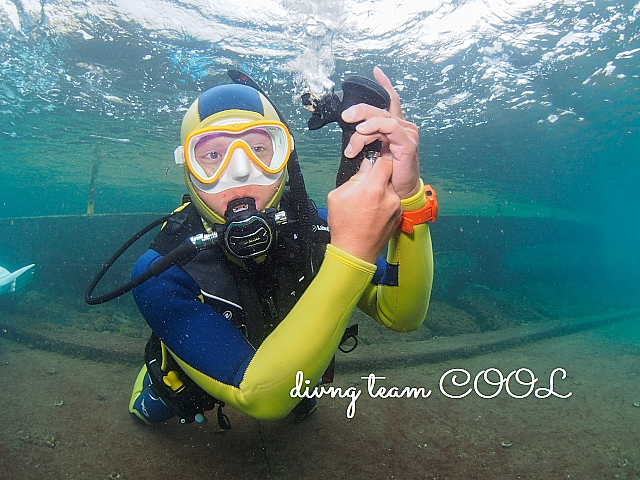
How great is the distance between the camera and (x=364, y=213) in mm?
1644

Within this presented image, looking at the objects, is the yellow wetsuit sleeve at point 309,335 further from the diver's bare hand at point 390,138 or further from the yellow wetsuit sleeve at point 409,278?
the yellow wetsuit sleeve at point 409,278

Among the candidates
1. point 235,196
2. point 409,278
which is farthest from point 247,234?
point 409,278

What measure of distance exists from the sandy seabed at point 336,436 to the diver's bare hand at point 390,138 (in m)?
2.90

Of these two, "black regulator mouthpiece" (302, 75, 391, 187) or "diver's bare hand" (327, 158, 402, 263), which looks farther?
"black regulator mouthpiece" (302, 75, 391, 187)

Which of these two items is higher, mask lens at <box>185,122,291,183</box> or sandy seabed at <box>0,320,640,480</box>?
mask lens at <box>185,122,291,183</box>

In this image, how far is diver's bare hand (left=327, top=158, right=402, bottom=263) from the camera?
165cm

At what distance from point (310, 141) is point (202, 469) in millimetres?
16270

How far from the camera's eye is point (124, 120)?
54.3 ft

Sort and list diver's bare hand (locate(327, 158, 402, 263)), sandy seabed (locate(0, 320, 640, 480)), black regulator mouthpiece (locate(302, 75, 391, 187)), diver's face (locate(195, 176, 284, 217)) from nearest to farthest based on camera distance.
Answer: diver's bare hand (locate(327, 158, 402, 263)) → black regulator mouthpiece (locate(302, 75, 391, 187)) → diver's face (locate(195, 176, 284, 217)) → sandy seabed (locate(0, 320, 640, 480))

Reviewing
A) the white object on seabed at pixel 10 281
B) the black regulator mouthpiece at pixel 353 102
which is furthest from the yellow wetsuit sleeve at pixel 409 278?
the white object on seabed at pixel 10 281

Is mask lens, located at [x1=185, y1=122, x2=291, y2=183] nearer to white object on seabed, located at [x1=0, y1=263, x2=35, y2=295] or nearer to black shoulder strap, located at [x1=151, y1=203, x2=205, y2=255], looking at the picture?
black shoulder strap, located at [x1=151, y1=203, x2=205, y2=255]

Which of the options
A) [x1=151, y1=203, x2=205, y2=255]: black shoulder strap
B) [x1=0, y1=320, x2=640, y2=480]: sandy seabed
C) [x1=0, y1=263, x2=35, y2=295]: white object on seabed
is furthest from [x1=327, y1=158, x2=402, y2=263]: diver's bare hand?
[x1=0, y1=263, x2=35, y2=295]: white object on seabed

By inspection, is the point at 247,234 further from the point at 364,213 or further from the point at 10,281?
the point at 10,281

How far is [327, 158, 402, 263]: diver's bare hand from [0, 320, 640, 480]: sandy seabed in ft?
8.85
